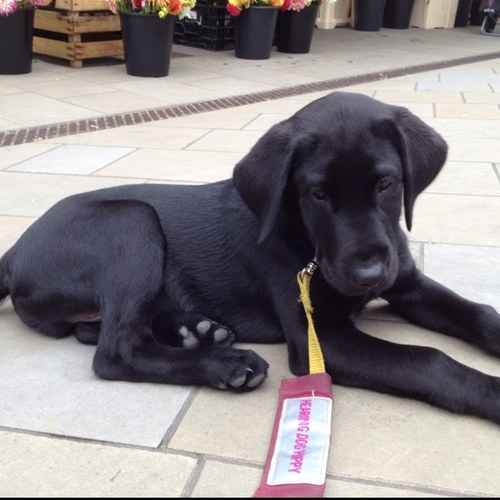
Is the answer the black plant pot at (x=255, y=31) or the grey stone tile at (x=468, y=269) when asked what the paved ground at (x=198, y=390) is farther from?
the black plant pot at (x=255, y=31)

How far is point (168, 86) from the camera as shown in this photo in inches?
339

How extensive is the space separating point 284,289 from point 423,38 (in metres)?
13.4

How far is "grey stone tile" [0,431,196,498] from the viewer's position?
2.03 metres

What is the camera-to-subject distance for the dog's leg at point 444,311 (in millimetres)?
2750

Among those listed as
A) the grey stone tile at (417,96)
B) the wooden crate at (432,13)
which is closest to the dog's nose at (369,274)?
the grey stone tile at (417,96)

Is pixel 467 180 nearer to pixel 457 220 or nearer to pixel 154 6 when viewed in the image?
pixel 457 220

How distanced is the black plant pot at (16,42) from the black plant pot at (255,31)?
3.19 m

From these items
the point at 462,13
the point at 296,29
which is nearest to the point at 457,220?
the point at 296,29

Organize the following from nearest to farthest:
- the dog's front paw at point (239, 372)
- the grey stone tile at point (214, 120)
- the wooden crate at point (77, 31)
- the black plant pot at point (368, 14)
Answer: the dog's front paw at point (239, 372) → the grey stone tile at point (214, 120) → the wooden crate at point (77, 31) → the black plant pot at point (368, 14)

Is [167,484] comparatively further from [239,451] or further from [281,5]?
[281,5]

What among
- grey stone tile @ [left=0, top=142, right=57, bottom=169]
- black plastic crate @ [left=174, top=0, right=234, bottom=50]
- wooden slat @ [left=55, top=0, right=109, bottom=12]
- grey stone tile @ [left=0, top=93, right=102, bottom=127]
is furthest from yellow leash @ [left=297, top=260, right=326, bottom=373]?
black plastic crate @ [left=174, top=0, right=234, bottom=50]

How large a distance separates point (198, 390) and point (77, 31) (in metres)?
7.88

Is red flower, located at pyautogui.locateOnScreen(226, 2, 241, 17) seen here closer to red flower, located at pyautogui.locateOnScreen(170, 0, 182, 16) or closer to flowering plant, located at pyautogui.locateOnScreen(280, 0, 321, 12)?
flowering plant, located at pyautogui.locateOnScreen(280, 0, 321, 12)

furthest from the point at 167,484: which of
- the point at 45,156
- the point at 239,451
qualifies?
the point at 45,156
